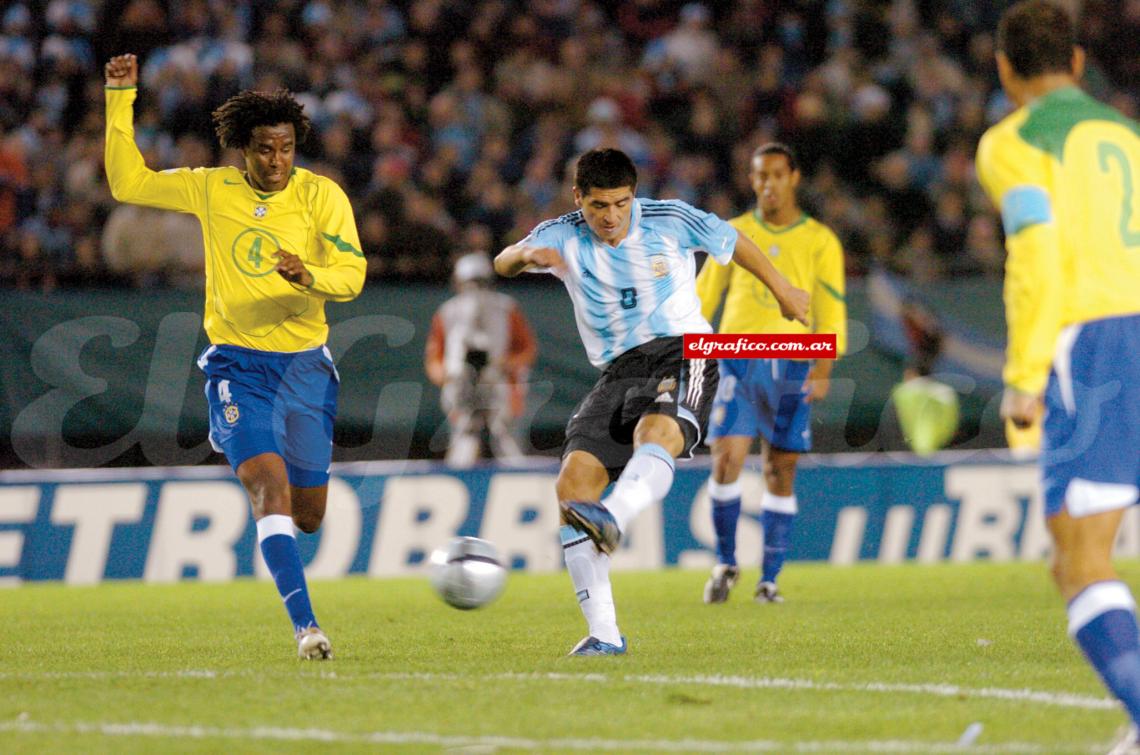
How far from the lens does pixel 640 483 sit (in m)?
6.95

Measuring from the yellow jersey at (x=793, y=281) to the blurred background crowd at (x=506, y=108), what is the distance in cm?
480

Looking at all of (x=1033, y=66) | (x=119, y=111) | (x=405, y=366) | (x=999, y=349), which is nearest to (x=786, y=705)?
(x=1033, y=66)

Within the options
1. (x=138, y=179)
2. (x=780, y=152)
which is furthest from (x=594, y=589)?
(x=780, y=152)

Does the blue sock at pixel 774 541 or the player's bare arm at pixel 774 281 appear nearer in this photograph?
the player's bare arm at pixel 774 281

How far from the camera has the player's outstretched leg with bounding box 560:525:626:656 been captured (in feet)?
23.9

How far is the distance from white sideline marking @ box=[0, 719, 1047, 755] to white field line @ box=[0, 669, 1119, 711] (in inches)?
39.5

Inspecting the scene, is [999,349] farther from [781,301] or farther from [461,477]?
[781,301]

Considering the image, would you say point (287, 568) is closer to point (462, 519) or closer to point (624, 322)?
point (624, 322)

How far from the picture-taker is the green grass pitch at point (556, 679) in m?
5.05

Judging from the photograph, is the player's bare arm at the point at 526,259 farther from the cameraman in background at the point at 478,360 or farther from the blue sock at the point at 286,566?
the cameraman in background at the point at 478,360

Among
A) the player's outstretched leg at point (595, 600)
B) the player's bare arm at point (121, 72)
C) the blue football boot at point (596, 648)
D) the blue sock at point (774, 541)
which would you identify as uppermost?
the player's bare arm at point (121, 72)

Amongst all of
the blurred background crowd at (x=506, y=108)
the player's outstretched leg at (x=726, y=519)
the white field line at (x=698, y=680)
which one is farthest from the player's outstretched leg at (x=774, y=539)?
the blurred background crowd at (x=506, y=108)

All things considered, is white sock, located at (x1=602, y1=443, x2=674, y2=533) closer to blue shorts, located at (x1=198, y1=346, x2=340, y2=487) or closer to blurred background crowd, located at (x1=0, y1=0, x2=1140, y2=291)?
blue shorts, located at (x1=198, y1=346, x2=340, y2=487)

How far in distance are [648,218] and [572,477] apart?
1.33 meters
